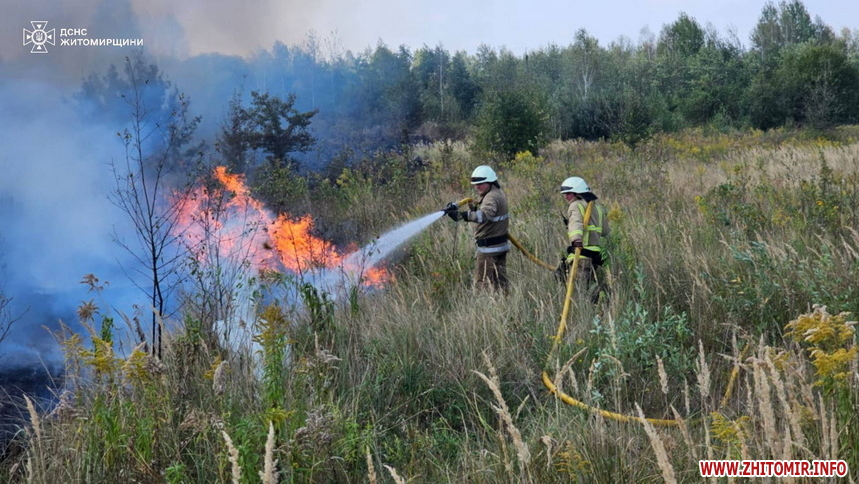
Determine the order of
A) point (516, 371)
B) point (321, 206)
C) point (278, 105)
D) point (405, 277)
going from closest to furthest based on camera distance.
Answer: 1. point (516, 371)
2. point (405, 277)
3. point (321, 206)
4. point (278, 105)

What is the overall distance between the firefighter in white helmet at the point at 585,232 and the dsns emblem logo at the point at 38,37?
1044 centimetres

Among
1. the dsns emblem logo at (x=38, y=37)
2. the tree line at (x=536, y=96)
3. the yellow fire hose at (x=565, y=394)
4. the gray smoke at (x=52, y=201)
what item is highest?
the tree line at (x=536, y=96)

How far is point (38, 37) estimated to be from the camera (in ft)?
39.7

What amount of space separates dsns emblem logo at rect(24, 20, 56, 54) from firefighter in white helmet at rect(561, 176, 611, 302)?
1044 centimetres

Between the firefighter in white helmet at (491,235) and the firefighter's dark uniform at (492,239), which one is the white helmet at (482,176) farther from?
the firefighter's dark uniform at (492,239)

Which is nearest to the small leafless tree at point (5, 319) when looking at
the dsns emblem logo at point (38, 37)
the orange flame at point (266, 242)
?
the orange flame at point (266, 242)

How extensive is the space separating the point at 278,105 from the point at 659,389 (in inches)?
494

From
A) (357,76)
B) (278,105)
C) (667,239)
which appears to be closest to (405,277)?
(667,239)

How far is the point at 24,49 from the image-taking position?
38.8ft

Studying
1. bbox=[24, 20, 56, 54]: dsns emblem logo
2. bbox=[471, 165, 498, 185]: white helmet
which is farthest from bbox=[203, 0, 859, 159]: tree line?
bbox=[471, 165, 498, 185]: white helmet

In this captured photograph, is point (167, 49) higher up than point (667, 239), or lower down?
higher up

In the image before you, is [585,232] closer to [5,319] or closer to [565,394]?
[565,394]

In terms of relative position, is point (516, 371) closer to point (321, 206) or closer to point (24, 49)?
point (321, 206)

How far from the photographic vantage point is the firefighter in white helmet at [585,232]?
5746mm
